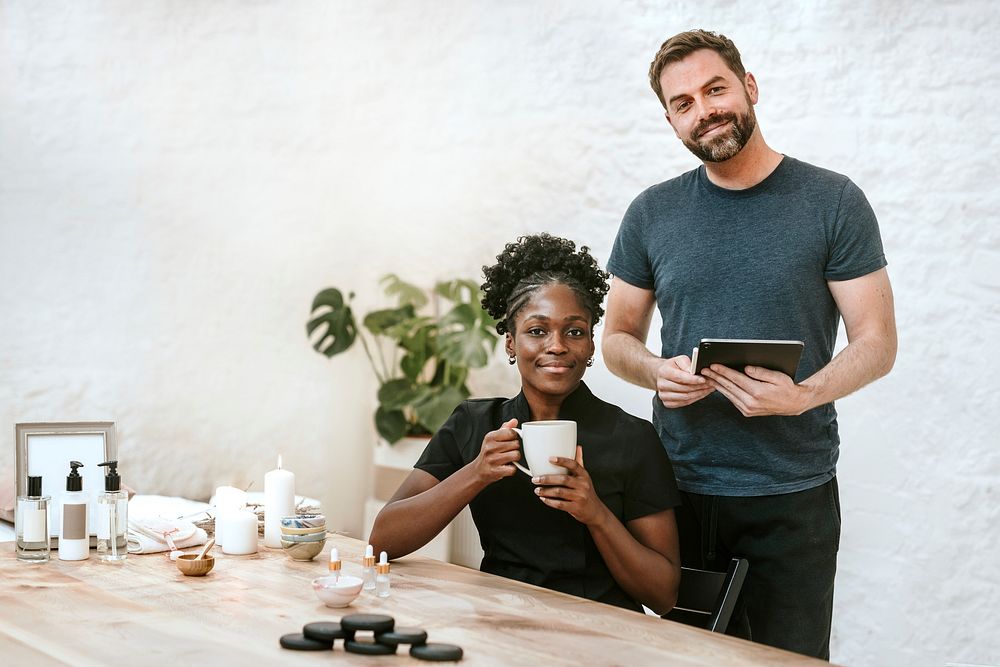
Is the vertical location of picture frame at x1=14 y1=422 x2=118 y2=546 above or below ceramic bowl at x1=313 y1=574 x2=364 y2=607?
above

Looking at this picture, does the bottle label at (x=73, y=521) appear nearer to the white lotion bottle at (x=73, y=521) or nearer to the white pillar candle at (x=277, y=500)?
the white lotion bottle at (x=73, y=521)

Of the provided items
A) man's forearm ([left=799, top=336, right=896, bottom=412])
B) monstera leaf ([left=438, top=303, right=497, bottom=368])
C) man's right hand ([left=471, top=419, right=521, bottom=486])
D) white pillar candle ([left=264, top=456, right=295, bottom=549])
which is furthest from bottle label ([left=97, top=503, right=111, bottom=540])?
monstera leaf ([left=438, top=303, right=497, bottom=368])

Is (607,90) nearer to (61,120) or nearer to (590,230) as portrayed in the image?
(590,230)

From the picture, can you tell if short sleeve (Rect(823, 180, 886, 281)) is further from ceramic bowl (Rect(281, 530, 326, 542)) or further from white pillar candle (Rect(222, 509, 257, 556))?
white pillar candle (Rect(222, 509, 257, 556))

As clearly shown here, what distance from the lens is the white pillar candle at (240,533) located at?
6.73ft

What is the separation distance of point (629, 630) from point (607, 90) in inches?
123

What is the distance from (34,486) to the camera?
6.47 feet

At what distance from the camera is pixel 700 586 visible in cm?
193

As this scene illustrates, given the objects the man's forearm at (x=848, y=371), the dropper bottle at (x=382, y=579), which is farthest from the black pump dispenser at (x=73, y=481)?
the man's forearm at (x=848, y=371)

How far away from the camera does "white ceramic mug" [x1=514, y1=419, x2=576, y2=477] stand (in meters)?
1.73

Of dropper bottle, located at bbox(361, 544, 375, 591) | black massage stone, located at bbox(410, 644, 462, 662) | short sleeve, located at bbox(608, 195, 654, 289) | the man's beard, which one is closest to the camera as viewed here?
black massage stone, located at bbox(410, 644, 462, 662)

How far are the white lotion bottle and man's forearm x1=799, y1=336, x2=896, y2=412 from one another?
1.42 metres

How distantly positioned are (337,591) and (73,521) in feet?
2.30

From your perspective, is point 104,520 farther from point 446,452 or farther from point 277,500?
point 446,452
